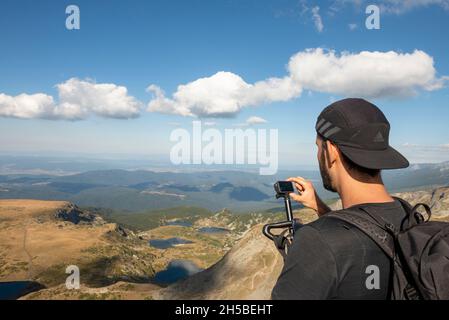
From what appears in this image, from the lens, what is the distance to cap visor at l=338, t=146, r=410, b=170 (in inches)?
179

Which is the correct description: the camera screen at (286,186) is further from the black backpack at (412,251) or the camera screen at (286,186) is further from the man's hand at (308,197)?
the black backpack at (412,251)

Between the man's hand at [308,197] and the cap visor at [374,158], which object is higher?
the cap visor at [374,158]

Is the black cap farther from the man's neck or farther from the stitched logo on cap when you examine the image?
the man's neck

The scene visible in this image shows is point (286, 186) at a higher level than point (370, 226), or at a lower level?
higher

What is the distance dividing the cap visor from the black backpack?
0.64 m

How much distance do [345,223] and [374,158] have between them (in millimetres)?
1125

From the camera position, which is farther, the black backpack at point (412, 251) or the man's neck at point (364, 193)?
the man's neck at point (364, 193)

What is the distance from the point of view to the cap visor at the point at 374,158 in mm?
4555

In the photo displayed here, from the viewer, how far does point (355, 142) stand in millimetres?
4695

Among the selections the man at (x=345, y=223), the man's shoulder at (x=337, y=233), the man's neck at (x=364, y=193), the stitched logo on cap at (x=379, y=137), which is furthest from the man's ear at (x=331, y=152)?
the man's shoulder at (x=337, y=233)

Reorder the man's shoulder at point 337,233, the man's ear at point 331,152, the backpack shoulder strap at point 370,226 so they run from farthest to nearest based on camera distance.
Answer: the man's ear at point 331,152, the backpack shoulder strap at point 370,226, the man's shoulder at point 337,233

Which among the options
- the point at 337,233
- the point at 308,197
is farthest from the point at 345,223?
the point at 308,197

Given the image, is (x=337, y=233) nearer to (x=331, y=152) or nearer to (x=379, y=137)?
(x=331, y=152)
